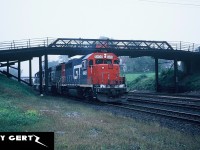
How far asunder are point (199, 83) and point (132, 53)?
8.78 meters

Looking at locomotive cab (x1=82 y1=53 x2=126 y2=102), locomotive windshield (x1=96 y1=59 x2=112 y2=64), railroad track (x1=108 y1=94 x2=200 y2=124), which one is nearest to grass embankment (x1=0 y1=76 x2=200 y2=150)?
railroad track (x1=108 y1=94 x2=200 y2=124)

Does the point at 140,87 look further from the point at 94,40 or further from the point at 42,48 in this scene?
the point at 42,48

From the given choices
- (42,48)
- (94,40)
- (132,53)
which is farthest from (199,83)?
(42,48)

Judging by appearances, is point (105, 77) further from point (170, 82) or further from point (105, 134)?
point (170, 82)

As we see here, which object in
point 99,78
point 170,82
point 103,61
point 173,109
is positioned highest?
point 103,61

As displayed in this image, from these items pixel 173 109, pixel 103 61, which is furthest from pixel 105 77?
pixel 173 109

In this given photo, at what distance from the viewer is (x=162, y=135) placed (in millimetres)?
9922

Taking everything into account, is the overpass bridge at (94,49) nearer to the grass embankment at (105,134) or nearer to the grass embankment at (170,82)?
the grass embankment at (170,82)

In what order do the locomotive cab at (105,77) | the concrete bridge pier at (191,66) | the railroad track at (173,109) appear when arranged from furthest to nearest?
the concrete bridge pier at (191,66) < the locomotive cab at (105,77) < the railroad track at (173,109)

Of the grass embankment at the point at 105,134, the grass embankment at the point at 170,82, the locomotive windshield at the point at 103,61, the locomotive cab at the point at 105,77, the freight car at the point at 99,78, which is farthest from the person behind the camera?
the grass embankment at the point at 170,82

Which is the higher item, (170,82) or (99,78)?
(99,78)

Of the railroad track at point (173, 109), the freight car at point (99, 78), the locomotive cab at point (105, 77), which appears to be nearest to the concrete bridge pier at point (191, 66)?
the railroad track at point (173, 109)

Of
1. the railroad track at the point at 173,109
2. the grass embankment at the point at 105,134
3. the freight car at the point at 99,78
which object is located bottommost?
the railroad track at the point at 173,109

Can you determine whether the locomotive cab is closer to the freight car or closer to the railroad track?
the freight car
